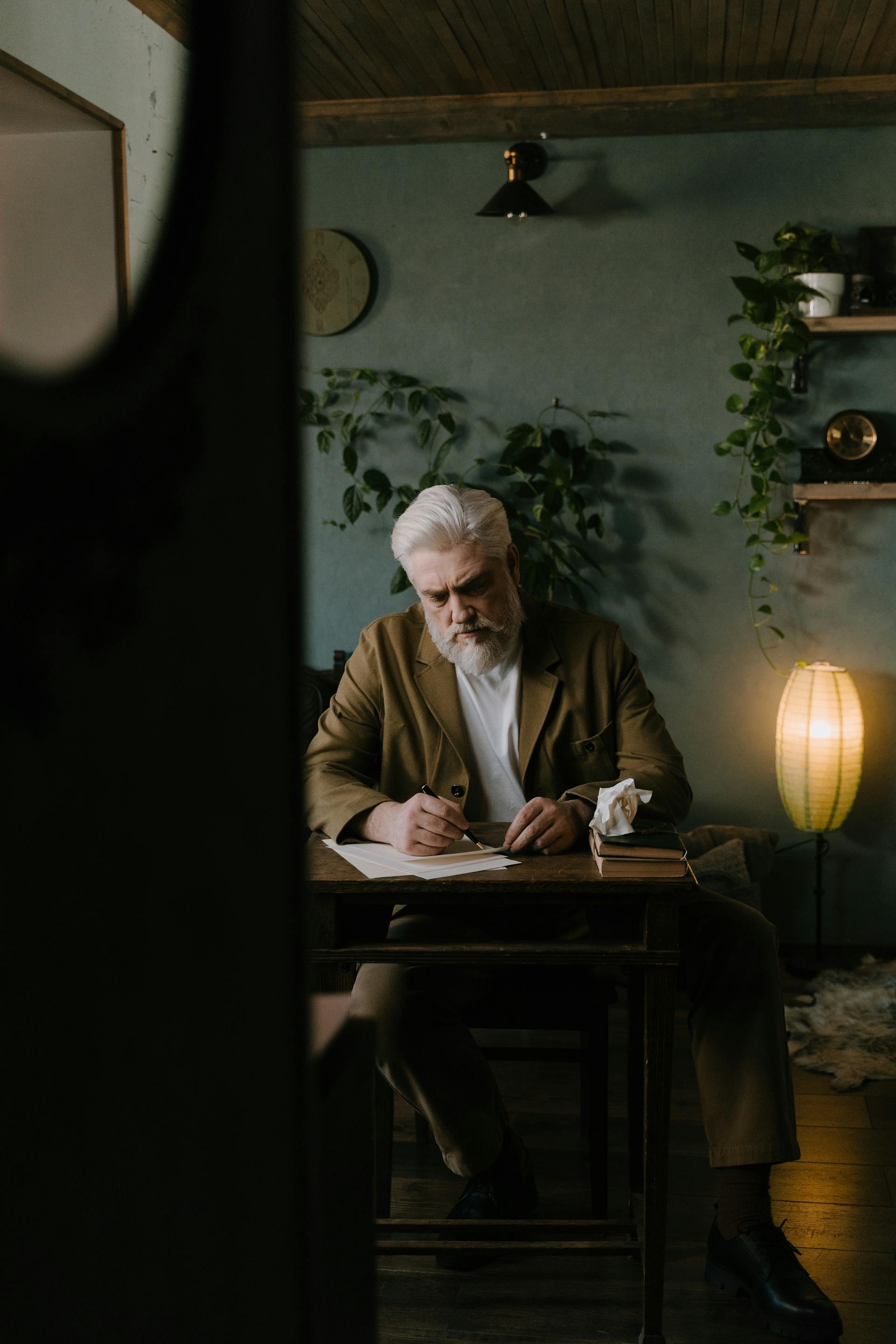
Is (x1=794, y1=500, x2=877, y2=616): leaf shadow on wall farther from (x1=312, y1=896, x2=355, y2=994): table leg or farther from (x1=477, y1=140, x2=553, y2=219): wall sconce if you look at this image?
(x1=312, y1=896, x2=355, y2=994): table leg

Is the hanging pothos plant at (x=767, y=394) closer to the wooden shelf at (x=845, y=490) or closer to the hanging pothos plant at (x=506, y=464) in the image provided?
the wooden shelf at (x=845, y=490)

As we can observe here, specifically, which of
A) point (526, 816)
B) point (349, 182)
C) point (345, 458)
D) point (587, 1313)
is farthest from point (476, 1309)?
point (349, 182)

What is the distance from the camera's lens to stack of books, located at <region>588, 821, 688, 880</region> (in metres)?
1.65

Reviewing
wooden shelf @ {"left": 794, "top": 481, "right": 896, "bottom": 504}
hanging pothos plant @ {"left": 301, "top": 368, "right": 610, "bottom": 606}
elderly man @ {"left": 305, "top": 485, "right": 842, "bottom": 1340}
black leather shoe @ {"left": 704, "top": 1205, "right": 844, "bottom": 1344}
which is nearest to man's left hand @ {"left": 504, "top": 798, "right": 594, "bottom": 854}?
elderly man @ {"left": 305, "top": 485, "right": 842, "bottom": 1340}

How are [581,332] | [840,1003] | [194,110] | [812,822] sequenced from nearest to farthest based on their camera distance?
[194,110]
[840,1003]
[812,822]
[581,332]

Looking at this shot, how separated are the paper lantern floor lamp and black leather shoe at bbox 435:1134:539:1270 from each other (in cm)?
179

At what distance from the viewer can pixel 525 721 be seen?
2.26 m

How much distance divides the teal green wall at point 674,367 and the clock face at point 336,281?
6cm

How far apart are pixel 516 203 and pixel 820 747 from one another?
2.02 meters

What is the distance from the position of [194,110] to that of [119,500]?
0.18ft

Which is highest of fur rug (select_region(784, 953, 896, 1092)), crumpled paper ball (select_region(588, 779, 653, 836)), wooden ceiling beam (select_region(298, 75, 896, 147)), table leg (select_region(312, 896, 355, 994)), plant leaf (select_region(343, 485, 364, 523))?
wooden ceiling beam (select_region(298, 75, 896, 147))

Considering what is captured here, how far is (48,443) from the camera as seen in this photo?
16 cm

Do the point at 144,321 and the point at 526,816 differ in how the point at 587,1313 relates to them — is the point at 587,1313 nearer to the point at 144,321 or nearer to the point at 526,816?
the point at 526,816

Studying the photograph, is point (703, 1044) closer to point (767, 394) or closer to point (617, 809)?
point (617, 809)
